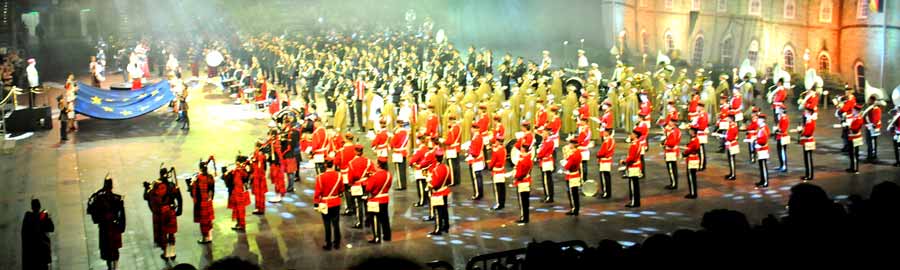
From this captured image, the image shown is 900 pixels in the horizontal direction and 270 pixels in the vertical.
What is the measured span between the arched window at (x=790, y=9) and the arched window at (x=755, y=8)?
1.62m

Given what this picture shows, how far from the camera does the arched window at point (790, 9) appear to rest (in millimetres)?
32000

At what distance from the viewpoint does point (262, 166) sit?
53.3 ft

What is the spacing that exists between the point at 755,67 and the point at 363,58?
1279 centimetres

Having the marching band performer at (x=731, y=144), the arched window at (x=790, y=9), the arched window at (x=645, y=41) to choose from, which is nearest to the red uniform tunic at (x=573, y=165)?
the marching band performer at (x=731, y=144)

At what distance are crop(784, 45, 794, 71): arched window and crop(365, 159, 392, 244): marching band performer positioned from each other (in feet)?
68.2

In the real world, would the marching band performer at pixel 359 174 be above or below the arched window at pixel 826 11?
below

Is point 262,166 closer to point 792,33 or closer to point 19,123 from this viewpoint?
point 19,123

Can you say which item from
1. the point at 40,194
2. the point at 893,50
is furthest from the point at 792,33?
the point at 40,194

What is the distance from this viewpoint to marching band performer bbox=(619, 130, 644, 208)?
53.8 feet

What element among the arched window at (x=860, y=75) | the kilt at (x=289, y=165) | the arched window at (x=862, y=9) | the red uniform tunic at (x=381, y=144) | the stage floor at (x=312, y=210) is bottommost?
the stage floor at (x=312, y=210)

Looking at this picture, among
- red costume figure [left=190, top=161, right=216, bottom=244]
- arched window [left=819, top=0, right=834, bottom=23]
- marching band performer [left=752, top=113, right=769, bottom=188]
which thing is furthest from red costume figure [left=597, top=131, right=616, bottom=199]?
arched window [left=819, top=0, right=834, bottom=23]

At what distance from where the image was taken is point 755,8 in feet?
112

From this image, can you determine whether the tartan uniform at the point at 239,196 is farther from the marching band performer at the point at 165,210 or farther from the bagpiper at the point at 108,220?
the bagpiper at the point at 108,220

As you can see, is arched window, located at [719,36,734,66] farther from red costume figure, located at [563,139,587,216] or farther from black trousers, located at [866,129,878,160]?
red costume figure, located at [563,139,587,216]
